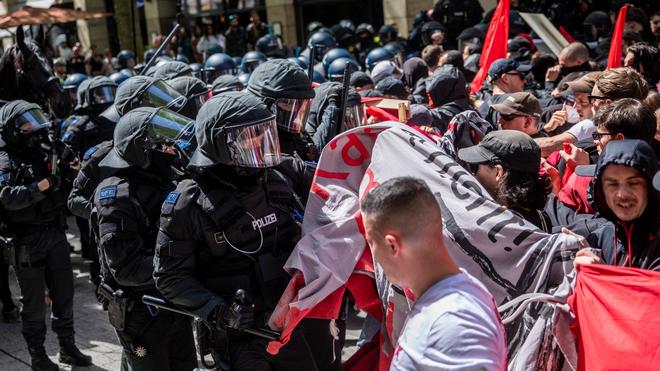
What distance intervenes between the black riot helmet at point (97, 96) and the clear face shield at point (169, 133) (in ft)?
10.2

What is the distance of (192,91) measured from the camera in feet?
19.8

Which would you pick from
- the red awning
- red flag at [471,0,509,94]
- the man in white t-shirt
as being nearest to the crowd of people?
the man in white t-shirt

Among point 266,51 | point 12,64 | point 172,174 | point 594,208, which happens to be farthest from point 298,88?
point 266,51

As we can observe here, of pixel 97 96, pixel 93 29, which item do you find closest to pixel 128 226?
pixel 97 96

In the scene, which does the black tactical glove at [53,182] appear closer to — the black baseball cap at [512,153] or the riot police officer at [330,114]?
the riot police officer at [330,114]

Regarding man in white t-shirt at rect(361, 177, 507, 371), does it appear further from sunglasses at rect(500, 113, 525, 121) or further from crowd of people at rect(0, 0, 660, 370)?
sunglasses at rect(500, 113, 525, 121)

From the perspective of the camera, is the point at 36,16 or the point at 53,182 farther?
the point at 36,16

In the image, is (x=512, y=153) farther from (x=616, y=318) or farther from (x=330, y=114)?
(x=330, y=114)

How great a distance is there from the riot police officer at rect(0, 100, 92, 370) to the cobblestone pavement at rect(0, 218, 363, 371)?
21 centimetres

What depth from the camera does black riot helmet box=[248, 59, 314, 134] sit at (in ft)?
16.2

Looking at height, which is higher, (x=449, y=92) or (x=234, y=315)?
(x=449, y=92)

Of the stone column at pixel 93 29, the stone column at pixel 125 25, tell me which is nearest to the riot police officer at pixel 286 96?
the stone column at pixel 125 25

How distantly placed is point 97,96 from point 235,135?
4106mm

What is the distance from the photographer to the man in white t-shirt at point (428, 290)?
6.29ft
